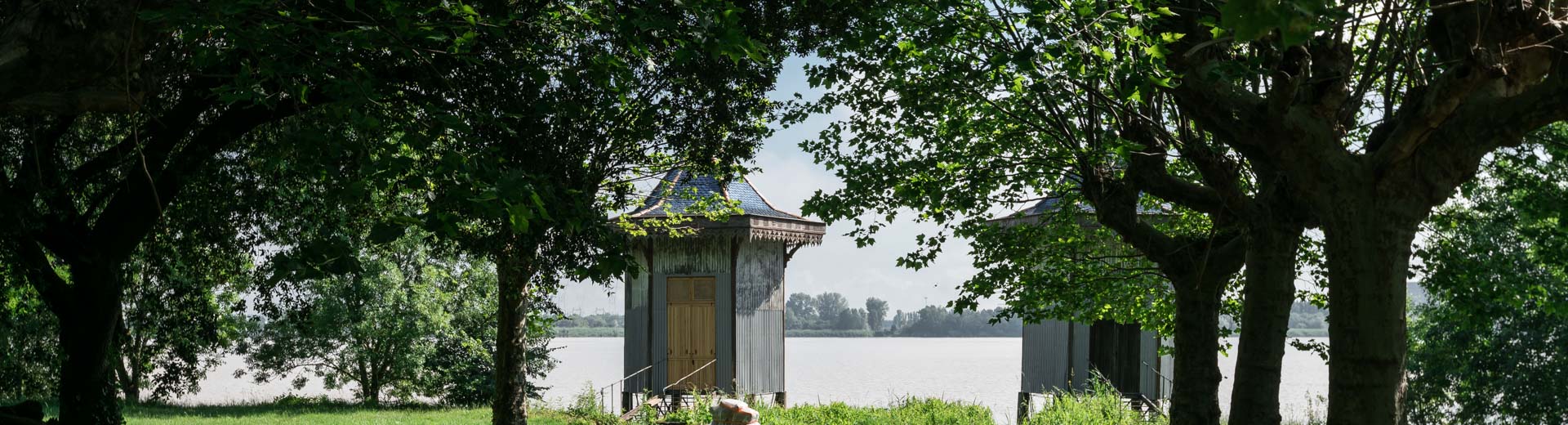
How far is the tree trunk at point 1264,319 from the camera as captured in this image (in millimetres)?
7582

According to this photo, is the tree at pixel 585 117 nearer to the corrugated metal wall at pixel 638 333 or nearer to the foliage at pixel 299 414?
the foliage at pixel 299 414

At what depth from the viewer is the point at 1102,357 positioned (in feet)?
63.0

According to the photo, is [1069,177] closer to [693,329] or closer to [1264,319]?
[1264,319]

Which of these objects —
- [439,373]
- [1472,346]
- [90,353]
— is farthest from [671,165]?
[1472,346]

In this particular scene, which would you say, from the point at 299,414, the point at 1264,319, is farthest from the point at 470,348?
the point at 1264,319

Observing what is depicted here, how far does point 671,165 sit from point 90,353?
6705 millimetres

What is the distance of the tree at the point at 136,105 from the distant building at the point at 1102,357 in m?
12.8

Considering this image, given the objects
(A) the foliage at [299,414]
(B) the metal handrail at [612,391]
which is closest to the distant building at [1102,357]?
(B) the metal handrail at [612,391]

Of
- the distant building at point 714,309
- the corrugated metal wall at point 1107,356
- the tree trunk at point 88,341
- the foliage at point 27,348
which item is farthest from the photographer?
the distant building at point 714,309

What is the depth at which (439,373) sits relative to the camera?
24.4 meters

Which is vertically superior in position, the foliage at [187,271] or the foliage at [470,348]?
the foliage at [187,271]

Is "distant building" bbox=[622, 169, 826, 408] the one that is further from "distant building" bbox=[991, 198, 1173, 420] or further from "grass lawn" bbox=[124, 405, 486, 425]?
"distant building" bbox=[991, 198, 1173, 420]

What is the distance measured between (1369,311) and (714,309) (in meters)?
15.3

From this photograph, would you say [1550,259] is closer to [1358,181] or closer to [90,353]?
[1358,181]
